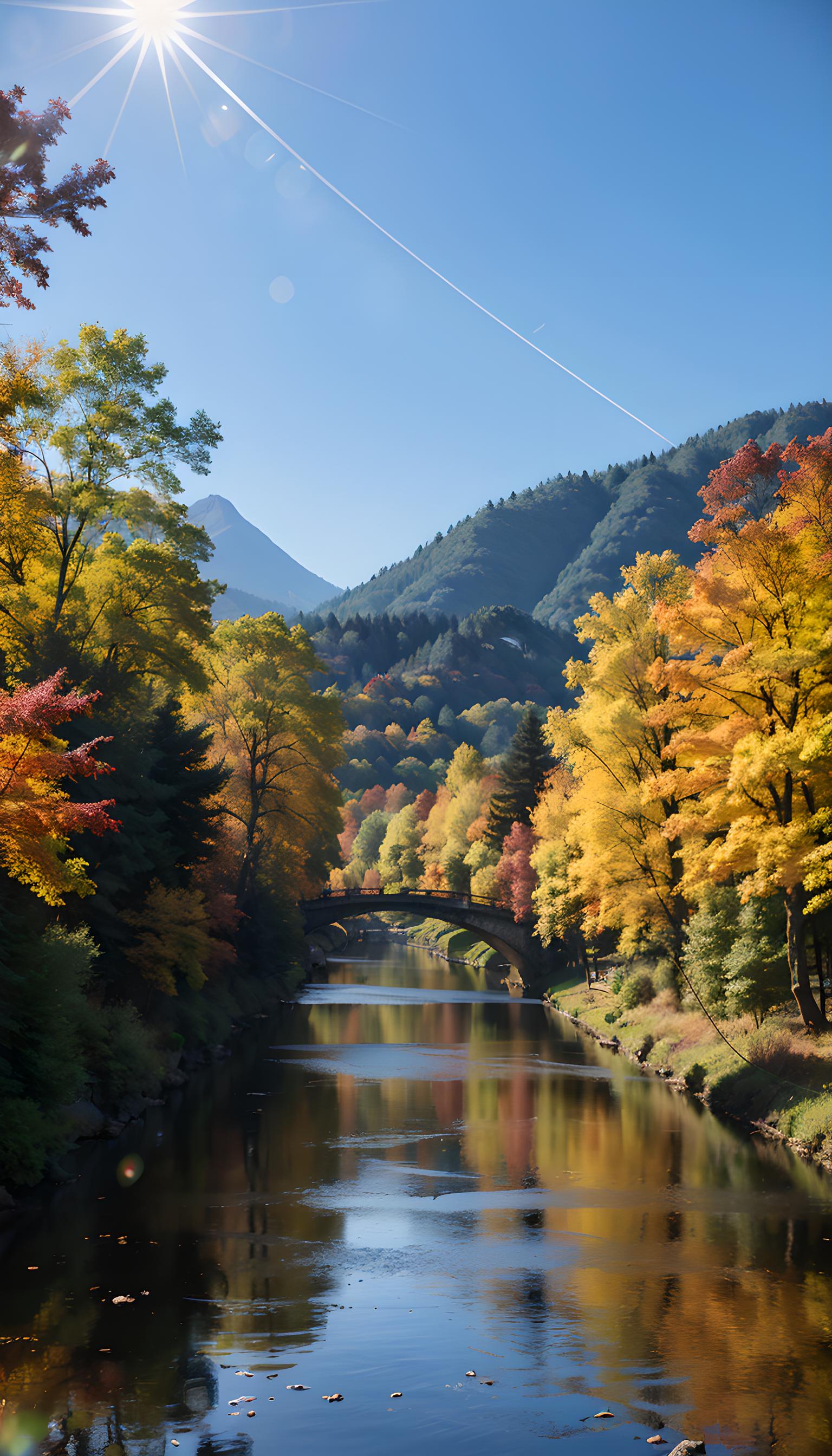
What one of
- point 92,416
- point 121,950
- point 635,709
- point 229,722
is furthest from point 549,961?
point 92,416

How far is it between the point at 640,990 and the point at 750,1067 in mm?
16635

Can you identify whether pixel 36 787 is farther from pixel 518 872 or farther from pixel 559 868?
pixel 518 872

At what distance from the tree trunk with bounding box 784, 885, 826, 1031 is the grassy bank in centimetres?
61

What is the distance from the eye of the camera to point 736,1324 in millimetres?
17281

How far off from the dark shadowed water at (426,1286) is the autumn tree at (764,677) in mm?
7290

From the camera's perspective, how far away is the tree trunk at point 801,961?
1226 inches

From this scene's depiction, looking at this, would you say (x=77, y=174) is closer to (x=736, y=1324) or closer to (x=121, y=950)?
(x=736, y=1324)

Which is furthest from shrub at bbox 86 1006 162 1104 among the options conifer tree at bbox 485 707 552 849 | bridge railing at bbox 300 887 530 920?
conifer tree at bbox 485 707 552 849

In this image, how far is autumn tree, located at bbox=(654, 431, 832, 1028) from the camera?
2947 centimetres

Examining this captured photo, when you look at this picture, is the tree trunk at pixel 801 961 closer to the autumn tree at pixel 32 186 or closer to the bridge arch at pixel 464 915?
the autumn tree at pixel 32 186

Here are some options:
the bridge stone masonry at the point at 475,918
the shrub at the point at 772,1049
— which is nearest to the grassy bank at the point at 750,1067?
the shrub at the point at 772,1049

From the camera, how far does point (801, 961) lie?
104 feet

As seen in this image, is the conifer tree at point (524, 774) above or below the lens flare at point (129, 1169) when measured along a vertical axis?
above

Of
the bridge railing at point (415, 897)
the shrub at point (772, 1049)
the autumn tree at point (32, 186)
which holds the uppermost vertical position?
the autumn tree at point (32, 186)
